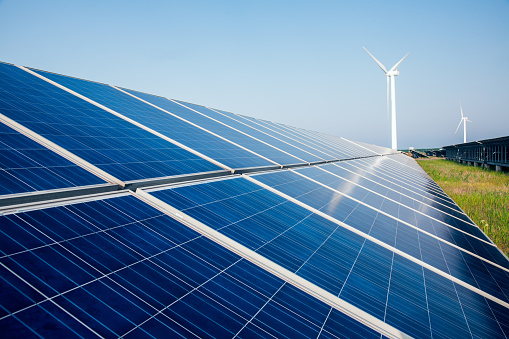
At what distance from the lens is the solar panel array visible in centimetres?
299

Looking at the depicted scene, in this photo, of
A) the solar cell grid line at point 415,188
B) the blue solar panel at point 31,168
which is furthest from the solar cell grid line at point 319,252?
the solar cell grid line at point 415,188

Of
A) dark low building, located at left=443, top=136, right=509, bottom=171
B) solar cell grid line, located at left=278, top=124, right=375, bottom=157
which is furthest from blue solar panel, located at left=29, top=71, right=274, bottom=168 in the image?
dark low building, located at left=443, top=136, right=509, bottom=171

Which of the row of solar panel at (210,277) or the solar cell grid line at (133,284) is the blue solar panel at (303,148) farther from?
the solar cell grid line at (133,284)

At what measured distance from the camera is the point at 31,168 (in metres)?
5.10

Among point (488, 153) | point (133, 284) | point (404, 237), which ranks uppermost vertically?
point (488, 153)

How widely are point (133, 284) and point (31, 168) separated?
2936mm

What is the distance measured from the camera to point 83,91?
39.0ft

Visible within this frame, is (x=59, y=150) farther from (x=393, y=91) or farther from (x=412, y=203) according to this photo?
(x=393, y=91)

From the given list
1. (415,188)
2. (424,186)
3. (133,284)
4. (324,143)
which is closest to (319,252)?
(133,284)

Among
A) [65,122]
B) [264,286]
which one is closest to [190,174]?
[65,122]

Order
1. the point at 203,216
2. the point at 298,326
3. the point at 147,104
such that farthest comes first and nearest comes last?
the point at 147,104, the point at 203,216, the point at 298,326

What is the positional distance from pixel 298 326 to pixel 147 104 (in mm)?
12446

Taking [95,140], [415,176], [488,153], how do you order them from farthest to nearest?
[488,153], [415,176], [95,140]

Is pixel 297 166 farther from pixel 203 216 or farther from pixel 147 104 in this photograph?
pixel 203 216
